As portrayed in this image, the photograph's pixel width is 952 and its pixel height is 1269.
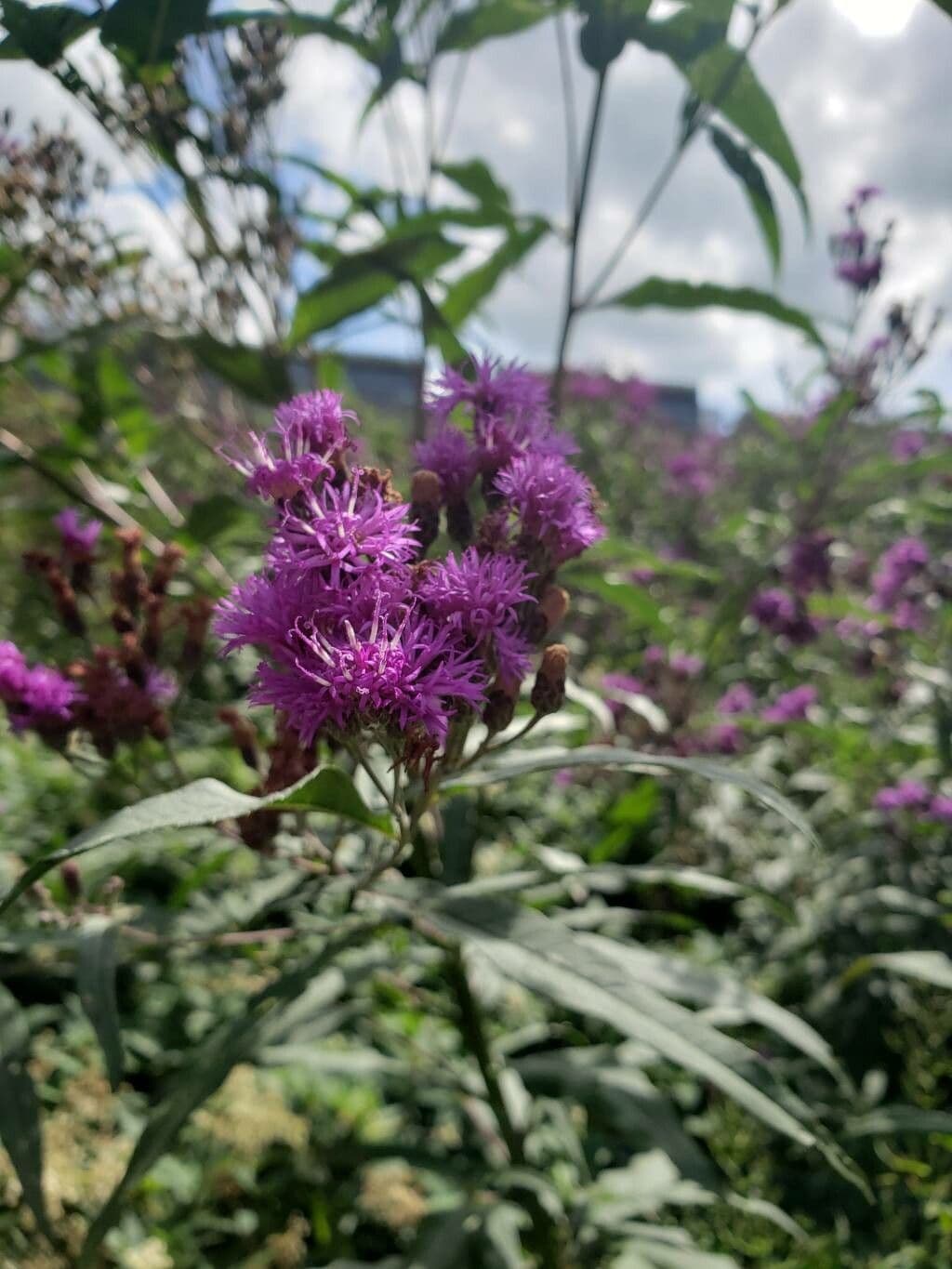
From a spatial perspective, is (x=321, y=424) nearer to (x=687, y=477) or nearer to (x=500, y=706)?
(x=500, y=706)

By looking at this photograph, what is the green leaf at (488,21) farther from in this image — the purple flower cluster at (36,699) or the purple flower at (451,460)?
the purple flower cluster at (36,699)

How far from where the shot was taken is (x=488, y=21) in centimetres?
163

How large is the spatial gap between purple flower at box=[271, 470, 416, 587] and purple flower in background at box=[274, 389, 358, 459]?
102 millimetres

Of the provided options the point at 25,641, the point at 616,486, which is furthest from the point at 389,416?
the point at 25,641

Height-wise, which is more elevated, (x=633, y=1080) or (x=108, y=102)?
(x=108, y=102)

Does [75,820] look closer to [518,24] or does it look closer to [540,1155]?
[540,1155]

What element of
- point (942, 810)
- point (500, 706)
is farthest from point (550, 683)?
point (942, 810)

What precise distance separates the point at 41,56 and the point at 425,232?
62 centimetres

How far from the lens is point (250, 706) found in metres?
0.86

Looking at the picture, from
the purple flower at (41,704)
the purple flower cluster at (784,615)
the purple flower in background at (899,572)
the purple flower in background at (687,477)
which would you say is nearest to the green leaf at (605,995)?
the purple flower at (41,704)

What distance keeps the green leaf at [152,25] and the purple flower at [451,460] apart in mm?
635

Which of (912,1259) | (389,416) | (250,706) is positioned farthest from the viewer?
(389,416)

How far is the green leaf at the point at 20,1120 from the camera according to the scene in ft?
3.48

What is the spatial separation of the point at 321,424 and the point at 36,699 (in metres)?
0.62
